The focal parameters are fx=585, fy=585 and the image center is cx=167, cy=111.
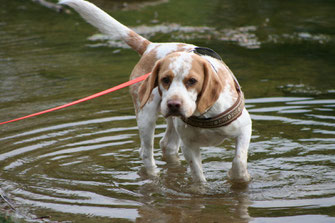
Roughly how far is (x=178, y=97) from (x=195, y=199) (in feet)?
3.87

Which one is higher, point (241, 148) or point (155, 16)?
point (241, 148)

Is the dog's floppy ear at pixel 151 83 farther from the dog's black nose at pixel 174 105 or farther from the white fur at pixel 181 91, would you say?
the dog's black nose at pixel 174 105

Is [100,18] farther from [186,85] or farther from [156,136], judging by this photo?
[186,85]

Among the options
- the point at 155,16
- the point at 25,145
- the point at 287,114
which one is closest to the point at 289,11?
the point at 155,16

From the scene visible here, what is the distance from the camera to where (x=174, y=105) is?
14.3ft

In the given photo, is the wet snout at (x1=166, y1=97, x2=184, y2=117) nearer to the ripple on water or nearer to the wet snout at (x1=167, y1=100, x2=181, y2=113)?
the wet snout at (x1=167, y1=100, x2=181, y2=113)

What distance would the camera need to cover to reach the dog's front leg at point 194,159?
530 cm

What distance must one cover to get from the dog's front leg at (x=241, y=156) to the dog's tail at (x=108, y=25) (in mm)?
1523

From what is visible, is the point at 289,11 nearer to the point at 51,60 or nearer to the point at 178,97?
the point at 51,60

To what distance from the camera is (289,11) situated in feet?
54.1

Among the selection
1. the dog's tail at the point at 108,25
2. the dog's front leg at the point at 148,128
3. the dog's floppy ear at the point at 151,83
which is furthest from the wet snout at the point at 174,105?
the dog's tail at the point at 108,25

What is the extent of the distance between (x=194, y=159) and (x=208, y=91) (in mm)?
953

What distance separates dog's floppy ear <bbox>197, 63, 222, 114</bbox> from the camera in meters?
4.57

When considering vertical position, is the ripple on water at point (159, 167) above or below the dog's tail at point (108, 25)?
below
